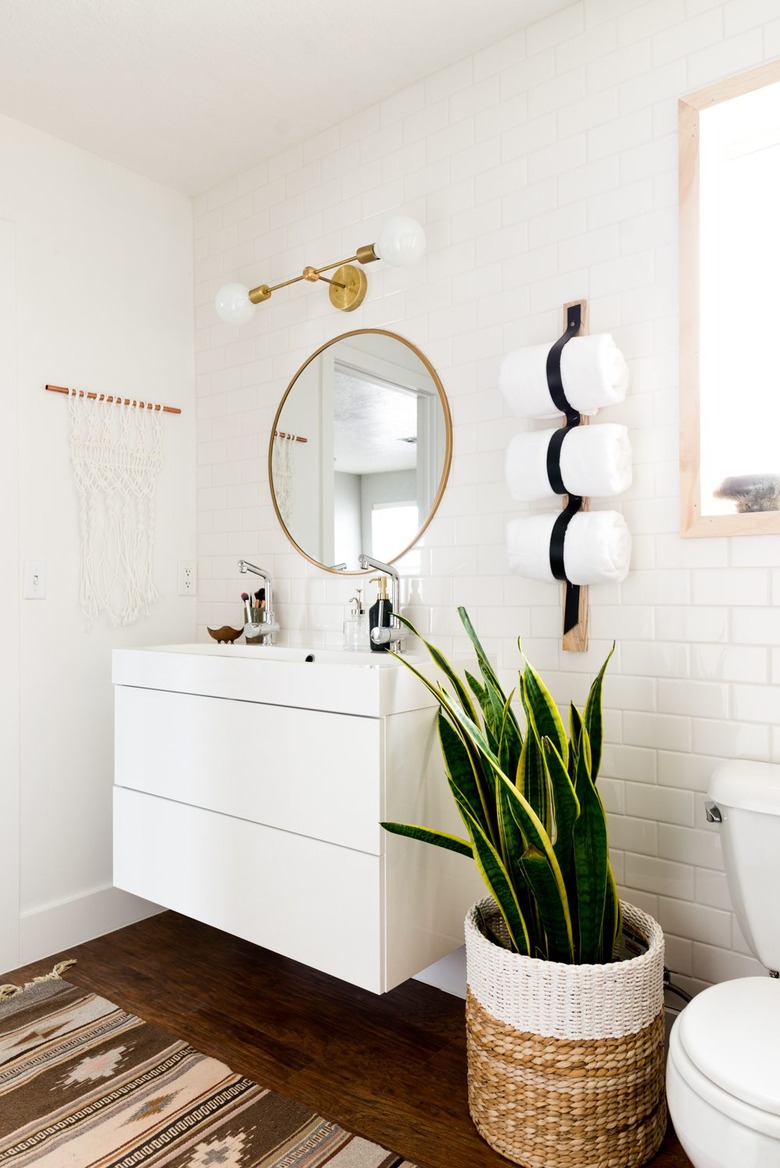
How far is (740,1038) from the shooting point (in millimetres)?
1132

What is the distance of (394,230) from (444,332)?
0.95 ft

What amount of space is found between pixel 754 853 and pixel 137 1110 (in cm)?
136

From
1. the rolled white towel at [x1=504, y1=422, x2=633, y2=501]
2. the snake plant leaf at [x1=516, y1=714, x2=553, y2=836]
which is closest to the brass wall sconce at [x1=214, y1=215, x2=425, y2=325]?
the rolled white towel at [x1=504, y1=422, x2=633, y2=501]

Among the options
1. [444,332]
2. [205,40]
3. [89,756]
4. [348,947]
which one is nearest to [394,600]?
[444,332]

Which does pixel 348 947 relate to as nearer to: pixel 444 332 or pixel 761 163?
pixel 444 332

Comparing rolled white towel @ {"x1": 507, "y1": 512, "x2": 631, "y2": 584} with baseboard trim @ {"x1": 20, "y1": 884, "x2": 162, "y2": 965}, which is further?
baseboard trim @ {"x1": 20, "y1": 884, "x2": 162, "y2": 965}

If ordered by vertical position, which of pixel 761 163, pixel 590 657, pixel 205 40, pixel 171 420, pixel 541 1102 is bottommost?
pixel 541 1102

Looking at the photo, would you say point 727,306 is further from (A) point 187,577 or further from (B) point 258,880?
(A) point 187,577

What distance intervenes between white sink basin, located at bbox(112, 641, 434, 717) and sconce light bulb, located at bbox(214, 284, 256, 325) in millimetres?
1030

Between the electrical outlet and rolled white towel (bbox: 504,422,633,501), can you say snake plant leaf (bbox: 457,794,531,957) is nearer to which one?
rolled white towel (bbox: 504,422,633,501)

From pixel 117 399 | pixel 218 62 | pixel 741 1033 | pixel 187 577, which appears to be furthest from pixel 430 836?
pixel 218 62

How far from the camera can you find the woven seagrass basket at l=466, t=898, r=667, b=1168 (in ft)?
4.72

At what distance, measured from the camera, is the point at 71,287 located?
8.35 feet

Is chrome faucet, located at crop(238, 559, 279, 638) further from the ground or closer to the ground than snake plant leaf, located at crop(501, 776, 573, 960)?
further from the ground
